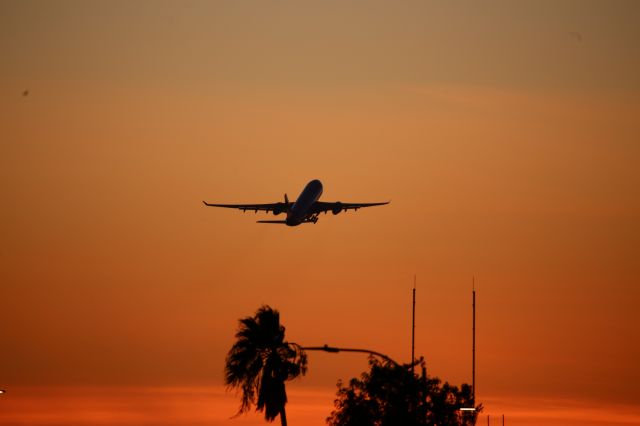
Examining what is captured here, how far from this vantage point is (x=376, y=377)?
389 ft

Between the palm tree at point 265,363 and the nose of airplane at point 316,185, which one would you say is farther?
the nose of airplane at point 316,185

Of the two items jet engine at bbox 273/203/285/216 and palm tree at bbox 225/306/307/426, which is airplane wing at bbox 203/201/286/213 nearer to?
jet engine at bbox 273/203/285/216

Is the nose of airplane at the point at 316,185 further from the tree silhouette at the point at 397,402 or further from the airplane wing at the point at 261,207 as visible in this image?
the tree silhouette at the point at 397,402

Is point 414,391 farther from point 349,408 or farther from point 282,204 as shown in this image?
point 282,204

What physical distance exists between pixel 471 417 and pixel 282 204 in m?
68.0

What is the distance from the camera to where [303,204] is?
182 m

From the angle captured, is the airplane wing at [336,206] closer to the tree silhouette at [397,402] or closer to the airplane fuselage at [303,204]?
the airplane fuselage at [303,204]

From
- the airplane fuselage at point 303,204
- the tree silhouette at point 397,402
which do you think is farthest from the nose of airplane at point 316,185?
the tree silhouette at point 397,402

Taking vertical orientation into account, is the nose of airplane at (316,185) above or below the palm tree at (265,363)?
above

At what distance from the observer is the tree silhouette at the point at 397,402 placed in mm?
112688

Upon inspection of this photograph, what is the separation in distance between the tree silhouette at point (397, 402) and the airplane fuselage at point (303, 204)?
2231 inches

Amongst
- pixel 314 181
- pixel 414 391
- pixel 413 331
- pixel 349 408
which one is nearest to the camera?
pixel 414 391

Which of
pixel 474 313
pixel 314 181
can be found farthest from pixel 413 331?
pixel 314 181

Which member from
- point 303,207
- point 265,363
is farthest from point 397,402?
point 303,207
